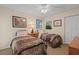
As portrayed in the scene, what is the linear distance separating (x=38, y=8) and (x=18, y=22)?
1.36 feet

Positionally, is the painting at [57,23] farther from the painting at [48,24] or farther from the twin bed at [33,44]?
the twin bed at [33,44]

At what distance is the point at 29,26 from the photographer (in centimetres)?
146

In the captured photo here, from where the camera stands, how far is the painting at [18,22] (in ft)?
4.54

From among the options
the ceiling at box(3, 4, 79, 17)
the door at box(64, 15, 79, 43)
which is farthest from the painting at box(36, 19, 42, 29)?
the door at box(64, 15, 79, 43)

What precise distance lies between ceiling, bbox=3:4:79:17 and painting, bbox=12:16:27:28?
140 mm

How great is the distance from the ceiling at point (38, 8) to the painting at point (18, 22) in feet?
0.46

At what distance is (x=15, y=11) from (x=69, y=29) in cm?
93

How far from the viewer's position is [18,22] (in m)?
1.43

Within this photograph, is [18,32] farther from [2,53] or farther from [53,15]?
[53,15]

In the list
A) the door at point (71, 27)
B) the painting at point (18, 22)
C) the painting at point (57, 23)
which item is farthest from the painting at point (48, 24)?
the painting at point (18, 22)

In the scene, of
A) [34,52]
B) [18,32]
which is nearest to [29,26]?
[18,32]

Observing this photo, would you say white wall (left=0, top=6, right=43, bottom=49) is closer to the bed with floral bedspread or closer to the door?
the bed with floral bedspread

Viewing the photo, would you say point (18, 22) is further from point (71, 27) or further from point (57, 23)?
point (71, 27)

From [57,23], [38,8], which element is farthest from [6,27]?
[57,23]
